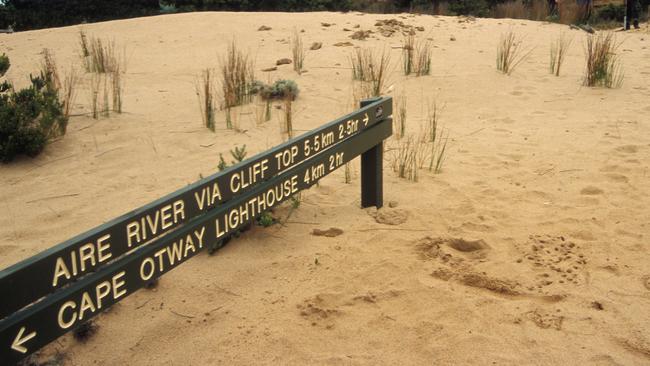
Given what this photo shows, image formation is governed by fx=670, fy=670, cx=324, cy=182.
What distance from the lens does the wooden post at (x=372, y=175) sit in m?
4.18

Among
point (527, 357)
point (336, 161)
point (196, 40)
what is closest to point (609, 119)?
point (336, 161)

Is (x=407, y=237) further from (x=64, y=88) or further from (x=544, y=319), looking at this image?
(x=64, y=88)

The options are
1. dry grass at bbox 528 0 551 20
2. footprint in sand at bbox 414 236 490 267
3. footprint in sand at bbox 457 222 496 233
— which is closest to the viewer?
footprint in sand at bbox 414 236 490 267

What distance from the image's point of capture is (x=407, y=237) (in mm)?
3865

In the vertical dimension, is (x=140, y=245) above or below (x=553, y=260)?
above

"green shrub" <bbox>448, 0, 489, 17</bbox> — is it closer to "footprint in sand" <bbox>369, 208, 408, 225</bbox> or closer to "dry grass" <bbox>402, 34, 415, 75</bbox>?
"dry grass" <bbox>402, 34, 415, 75</bbox>

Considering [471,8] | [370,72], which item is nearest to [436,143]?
[370,72]

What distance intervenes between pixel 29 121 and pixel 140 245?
143 inches

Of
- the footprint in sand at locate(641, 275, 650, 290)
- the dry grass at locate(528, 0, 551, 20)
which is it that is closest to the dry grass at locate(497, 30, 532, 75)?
the footprint in sand at locate(641, 275, 650, 290)

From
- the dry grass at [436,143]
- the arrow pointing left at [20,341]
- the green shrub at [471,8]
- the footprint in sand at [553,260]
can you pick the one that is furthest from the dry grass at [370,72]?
the green shrub at [471,8]

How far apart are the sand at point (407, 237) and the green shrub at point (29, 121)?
0.41 feet

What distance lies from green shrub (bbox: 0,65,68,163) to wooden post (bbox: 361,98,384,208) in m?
2.85

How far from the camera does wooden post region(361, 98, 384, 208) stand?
13.7 feet

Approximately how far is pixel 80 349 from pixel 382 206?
81.6 inches
